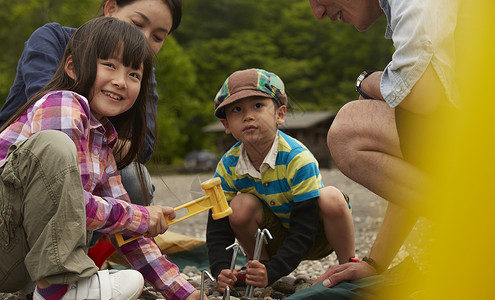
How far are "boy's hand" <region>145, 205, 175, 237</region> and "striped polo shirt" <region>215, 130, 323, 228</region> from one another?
573 mm

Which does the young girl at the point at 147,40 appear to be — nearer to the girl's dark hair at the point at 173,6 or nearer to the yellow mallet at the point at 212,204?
the girl's dark hair at the point at 173,6

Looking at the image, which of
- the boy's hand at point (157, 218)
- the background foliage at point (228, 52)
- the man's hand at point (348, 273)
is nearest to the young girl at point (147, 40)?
the boy's hand at point (157, 218)

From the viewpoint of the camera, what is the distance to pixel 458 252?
85cm

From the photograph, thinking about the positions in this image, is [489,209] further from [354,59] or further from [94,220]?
[354,59]

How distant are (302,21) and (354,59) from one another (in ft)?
15.3

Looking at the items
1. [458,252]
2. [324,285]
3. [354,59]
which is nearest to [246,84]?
[324,285]

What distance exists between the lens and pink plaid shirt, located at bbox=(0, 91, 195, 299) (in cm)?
174

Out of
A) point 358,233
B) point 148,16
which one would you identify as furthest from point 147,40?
point 358,233

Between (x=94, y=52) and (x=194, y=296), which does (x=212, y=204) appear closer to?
(x=194, y=296)

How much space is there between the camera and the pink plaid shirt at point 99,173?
1738mm

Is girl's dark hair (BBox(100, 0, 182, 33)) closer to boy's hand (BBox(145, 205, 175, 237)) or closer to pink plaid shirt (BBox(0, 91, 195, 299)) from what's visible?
pink plaid shirt (BBox(0, 91, 195, 299))

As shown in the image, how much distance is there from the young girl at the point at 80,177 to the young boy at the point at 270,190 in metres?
0.42

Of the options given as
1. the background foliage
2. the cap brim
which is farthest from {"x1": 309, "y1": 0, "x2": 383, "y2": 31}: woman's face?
the background foliage

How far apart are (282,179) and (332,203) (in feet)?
0.77
